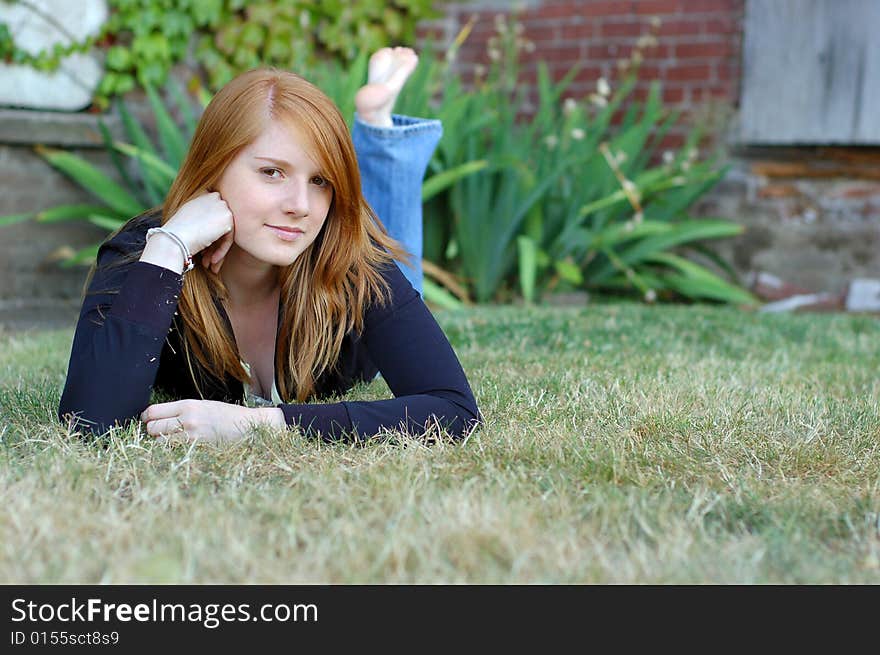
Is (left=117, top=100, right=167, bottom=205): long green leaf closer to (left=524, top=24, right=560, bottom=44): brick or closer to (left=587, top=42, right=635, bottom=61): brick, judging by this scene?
(left=524, top=24, right=560, bottom=44): brick

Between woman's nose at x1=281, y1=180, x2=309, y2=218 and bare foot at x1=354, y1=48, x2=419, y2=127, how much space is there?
0.86 meters

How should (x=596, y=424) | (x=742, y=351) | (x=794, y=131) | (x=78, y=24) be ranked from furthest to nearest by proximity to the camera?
(x=794, y=131) < (x=78, y=24) < (x=742, y=351) < (x=596, y=424)

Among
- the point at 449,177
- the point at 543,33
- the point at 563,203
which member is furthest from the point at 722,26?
the point at 449,177

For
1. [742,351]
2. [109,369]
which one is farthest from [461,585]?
[742,351]

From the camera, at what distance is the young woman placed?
1938 millimetres

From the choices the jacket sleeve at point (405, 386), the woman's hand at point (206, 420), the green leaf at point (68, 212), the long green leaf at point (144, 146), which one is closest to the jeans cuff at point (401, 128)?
the jacket sleeve at point (405, 386)

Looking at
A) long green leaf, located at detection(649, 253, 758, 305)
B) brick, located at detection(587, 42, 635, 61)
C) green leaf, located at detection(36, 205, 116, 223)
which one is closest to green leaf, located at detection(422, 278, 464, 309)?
long green leaf, located at detection(649, 253, 758, 305)

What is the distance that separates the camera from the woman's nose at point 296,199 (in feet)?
6.45

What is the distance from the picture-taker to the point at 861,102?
4918 millimetres

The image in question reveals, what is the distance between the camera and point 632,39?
17.8 ft

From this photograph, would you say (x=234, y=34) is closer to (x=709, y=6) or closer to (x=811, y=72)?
(x=709, y=6)
